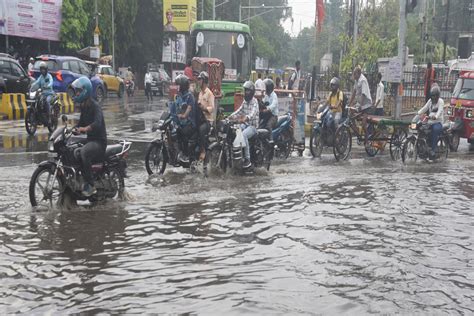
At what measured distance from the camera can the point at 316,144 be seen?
1412cm

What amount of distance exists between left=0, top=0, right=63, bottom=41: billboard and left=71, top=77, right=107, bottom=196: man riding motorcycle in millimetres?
25843

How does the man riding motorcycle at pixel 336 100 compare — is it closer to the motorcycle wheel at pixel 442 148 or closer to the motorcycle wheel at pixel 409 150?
the motorcycle wheel at pixel 409 150

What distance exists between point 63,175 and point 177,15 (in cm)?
4111

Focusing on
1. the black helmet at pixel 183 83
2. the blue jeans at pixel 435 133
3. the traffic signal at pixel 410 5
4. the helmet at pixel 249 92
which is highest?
the traffic signal at pixel 410 5

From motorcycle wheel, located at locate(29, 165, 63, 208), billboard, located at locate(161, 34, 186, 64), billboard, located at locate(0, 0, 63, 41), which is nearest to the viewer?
motorcycle wheel, located at locate(29, 165, 63, 208)

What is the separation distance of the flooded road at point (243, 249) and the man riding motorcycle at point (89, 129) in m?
0.54

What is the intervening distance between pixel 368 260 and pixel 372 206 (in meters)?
2.83

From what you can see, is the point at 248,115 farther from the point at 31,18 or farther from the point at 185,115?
the point at 31,18

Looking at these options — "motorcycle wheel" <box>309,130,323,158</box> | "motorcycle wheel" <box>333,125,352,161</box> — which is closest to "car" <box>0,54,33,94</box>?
→ "motorcycle wheel" <box>309,130,323,158</box>

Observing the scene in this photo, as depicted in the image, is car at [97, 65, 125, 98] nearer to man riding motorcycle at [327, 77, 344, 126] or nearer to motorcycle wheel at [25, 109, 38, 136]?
motorcycle wheel at [25, 109, 38, 136]

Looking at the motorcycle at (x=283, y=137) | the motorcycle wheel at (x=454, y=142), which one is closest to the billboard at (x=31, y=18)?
the motorcycle at (x=283, y=137)

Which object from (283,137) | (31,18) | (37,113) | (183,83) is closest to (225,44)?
(37,113)

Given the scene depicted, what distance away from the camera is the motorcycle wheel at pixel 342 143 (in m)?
13.8

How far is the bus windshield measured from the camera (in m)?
22.1
